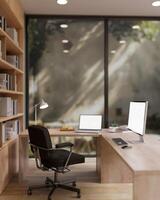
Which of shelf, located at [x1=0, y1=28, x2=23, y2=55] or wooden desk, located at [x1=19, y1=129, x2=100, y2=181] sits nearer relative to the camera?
shelf, located at [x1=0, y1=28, x2=23, y2=55]

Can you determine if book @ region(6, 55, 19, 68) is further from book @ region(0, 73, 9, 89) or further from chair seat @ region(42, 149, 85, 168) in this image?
chair seat @ region(42, 149, 85, 168)

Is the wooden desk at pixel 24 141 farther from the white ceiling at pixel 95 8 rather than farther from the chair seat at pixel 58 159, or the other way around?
the white ceiling at pixel 95 8

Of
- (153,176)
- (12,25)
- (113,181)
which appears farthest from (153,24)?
(153,176)

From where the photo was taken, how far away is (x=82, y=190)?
389 centimetres

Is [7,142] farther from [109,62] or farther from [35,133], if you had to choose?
[109,62]

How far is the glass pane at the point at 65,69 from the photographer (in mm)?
5383

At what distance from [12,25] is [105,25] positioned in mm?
1628

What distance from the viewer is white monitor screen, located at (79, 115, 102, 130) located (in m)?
4.57

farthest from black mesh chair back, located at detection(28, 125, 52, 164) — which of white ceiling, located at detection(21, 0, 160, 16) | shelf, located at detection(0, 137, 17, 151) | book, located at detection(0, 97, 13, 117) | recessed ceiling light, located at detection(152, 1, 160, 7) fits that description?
recessed ceiling light, located at detection(152, 1, 160, 7)

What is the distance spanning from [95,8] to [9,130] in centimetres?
236

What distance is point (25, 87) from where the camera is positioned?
5309mm

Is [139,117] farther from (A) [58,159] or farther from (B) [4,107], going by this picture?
(B) [4,107]

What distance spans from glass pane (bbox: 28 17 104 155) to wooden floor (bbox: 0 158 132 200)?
1106mm

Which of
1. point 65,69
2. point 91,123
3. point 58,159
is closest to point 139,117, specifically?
point 58,159
